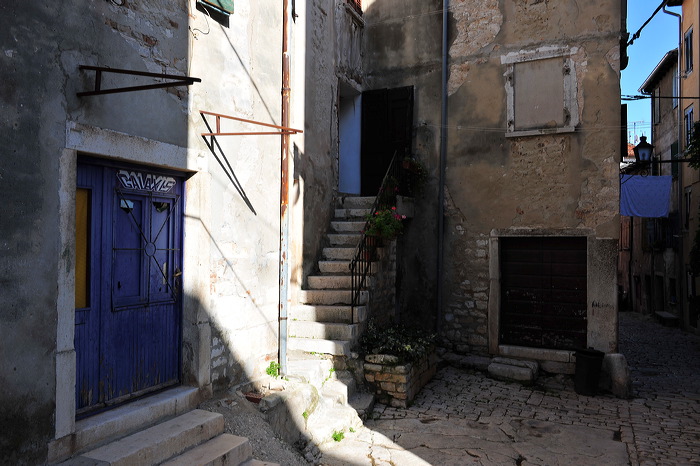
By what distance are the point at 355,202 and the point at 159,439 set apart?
5661mm

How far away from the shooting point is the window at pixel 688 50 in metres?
15.2

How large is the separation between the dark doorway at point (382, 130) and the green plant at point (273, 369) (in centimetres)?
463

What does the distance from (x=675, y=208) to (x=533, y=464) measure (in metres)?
14.3

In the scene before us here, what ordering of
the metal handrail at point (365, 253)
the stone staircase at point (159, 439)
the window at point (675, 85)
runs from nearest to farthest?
the stone staircase at point (159, 439) < the metal handrail at point (365, 253) < the window at point (675, 85)

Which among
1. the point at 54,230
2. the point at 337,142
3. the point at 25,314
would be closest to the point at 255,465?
the point at 25,314

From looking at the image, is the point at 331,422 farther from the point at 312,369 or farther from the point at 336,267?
the point at 336,267

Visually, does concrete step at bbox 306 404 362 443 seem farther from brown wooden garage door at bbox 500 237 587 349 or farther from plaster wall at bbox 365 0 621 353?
brown wooden garage door at bbox 500 237 587 349

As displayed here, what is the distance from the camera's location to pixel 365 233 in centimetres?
753

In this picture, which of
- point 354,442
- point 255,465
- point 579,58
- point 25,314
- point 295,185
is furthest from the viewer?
point 579,58

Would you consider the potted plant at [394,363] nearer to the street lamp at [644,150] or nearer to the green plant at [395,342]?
the green plant at [395,342]

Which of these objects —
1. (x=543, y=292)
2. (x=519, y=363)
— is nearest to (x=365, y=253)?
(x=519, y=363)

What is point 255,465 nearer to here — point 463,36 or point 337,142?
point 337,142

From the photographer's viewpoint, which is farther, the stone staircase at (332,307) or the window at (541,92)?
the window at (541,92)

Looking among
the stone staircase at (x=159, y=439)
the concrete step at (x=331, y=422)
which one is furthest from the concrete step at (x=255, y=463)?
the concrete step at (x=331, y=422)
